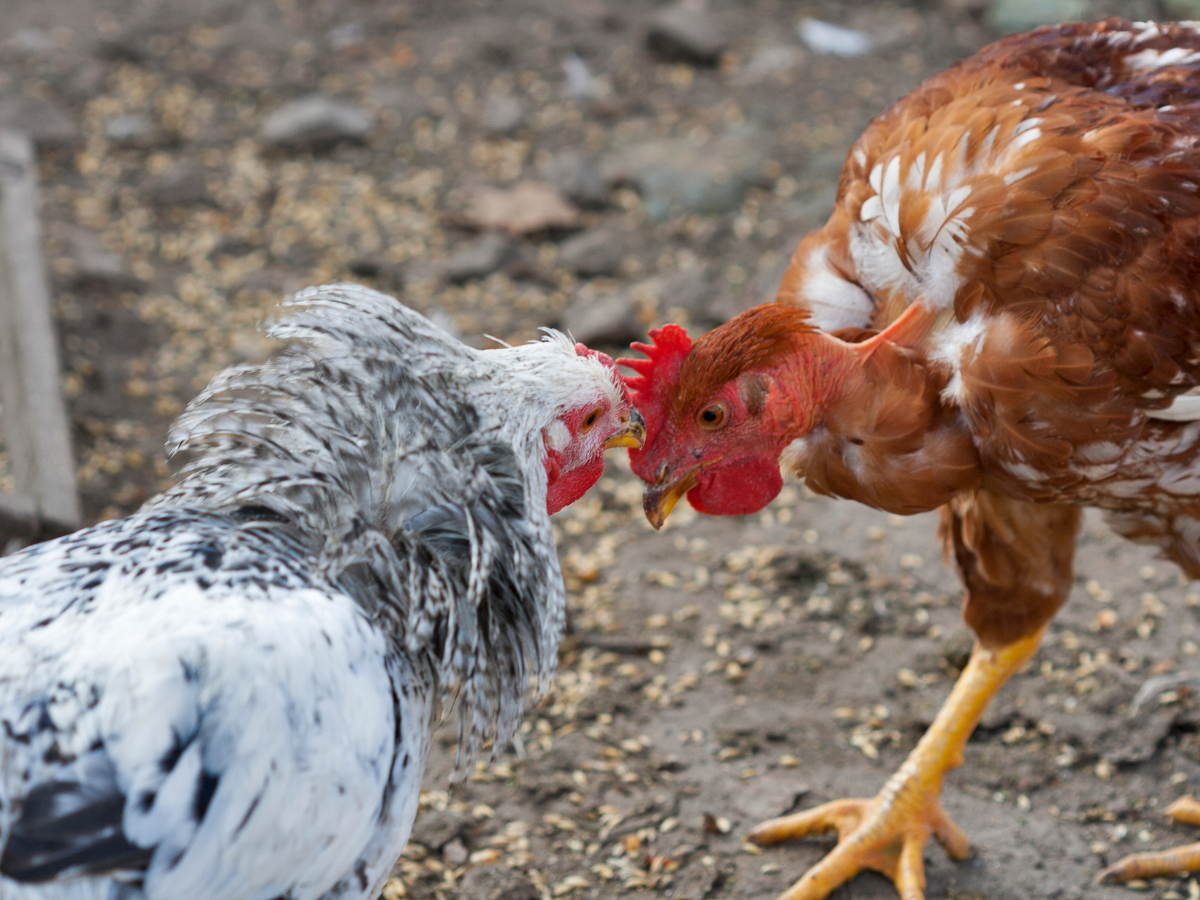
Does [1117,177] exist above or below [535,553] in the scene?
above

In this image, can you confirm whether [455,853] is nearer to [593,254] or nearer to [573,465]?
[573,465]

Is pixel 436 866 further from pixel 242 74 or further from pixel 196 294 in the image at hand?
pixel 242 74

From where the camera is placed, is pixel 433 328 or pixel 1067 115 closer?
pixel 433 328

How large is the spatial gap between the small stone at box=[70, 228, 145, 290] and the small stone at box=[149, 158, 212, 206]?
1.73 ft

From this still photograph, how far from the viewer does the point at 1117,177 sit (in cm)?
228

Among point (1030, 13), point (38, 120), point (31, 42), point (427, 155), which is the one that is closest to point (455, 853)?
point (427, 155)

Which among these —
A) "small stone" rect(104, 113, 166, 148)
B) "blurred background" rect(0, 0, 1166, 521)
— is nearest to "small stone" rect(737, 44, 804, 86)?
"blurred background" rect(0, 0, 1166, 521)

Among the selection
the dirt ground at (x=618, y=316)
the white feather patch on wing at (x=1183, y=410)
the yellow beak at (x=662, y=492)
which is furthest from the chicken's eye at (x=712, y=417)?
the dirt ground at (x=618, y=316)

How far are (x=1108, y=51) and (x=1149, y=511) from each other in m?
1.25

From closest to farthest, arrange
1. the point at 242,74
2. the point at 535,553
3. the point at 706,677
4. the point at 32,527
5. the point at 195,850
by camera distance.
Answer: the point at 195,850
the point at 535,553
the point at 32,527
the point at 706,677
the point at 242,74

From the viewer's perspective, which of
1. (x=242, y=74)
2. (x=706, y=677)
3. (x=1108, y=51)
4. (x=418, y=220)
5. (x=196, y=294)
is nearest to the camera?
(x=1108, y=51)

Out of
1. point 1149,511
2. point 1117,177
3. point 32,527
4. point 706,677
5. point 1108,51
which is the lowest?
point 706,677

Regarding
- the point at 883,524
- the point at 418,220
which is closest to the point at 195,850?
the point at 883,524

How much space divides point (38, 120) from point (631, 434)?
18.0 feet
